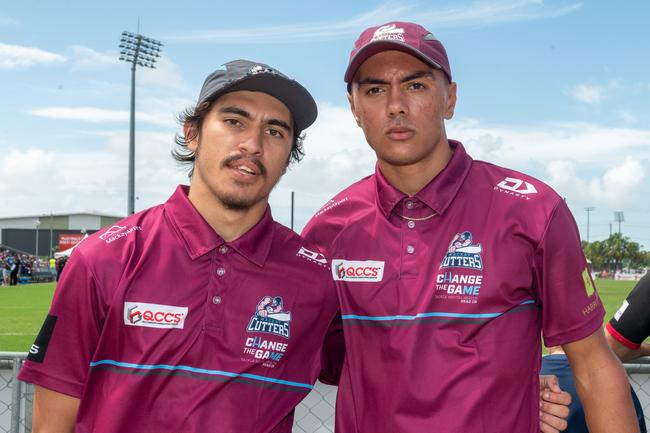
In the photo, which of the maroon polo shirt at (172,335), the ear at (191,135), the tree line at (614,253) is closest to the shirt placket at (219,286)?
the maroon polo shirt at (172,335)

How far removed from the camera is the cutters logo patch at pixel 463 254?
257 cm

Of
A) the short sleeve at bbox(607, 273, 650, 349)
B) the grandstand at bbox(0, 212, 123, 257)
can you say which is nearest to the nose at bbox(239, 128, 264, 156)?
the short sleeve at bbox(607, 273, 650, 349)

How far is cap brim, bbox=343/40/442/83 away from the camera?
8.86 feet

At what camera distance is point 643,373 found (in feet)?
15.3

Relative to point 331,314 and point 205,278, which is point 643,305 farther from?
point 205,278

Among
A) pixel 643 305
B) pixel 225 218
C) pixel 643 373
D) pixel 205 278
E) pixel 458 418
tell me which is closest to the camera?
pixel 458 418

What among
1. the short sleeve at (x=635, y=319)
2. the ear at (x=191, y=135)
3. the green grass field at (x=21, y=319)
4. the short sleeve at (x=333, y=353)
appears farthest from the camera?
the green grass field at (x=21, y=319)

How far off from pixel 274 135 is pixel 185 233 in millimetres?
576

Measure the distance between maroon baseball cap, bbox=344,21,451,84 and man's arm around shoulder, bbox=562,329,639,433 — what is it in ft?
4.00

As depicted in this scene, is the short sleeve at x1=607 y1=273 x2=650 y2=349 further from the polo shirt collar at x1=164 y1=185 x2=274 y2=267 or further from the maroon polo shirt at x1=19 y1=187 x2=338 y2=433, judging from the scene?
the polo shirt collar at x1=164 y1=185 x2=274 y2=267

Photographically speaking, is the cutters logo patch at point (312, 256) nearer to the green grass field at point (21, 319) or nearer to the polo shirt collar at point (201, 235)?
the polo shirt collar at point (201, 235)

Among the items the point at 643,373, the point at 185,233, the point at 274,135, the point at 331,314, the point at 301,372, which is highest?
the point at 274,135

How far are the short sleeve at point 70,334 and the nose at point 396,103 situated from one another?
Answer: 1293 millimetres

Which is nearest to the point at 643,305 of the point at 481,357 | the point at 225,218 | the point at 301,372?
the point at 481,357
